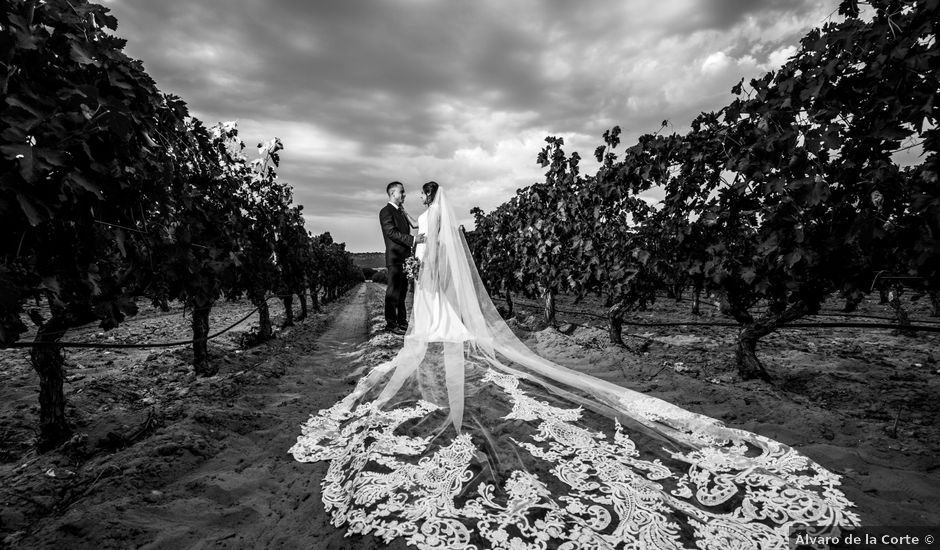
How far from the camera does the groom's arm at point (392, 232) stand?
23.6 ft

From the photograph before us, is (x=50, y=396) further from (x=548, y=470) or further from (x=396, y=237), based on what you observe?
(x=396, y=237)

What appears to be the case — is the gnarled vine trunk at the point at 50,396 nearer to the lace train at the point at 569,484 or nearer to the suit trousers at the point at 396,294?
the lace train at the point at 569,484

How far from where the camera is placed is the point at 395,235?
284 inches

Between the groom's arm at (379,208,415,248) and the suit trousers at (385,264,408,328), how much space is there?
460mm

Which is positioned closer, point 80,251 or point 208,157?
point 80,251

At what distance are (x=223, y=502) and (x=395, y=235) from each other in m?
5.23

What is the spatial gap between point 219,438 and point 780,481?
4.25m

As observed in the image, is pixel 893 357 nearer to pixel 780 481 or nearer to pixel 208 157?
pixel 780 481

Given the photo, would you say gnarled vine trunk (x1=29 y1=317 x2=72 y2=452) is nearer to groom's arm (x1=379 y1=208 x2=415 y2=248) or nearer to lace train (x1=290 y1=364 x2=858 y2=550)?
lace train (x1=290 y1=364 x2=858 y2=550)

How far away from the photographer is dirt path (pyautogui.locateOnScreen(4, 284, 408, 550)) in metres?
2.04

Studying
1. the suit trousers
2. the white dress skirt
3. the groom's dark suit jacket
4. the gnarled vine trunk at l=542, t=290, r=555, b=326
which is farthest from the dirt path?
the gnarled vine trunk at l=542, t=290, r=555, b=326

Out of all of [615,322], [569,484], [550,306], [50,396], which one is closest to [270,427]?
[50,396]

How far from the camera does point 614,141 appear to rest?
7.01m

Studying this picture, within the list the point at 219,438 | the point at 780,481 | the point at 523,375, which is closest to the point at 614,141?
the point at 523,375
